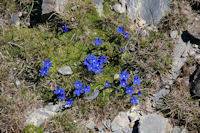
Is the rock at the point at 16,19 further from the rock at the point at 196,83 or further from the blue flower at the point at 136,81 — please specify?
the rock at the point at 196,83

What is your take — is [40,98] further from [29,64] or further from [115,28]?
[115,28]

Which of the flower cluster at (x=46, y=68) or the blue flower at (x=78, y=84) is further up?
the flower cluster at (x=46, y=68)

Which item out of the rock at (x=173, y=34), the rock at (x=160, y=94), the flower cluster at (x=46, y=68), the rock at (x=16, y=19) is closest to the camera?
the flower cluster at (x=46, y=68)

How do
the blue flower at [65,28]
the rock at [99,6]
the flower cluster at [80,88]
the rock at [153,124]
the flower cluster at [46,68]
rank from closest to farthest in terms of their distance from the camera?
the rock at [153,124] → the flower cluster at [80,88] → the flower cluster at [46,68] → the blue flower at [65,28] → the rock at [99,6]

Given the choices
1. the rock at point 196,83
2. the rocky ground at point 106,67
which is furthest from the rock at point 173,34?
the rock at point 196,83

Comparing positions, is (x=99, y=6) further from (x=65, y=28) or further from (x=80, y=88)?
(x=80, y=88)

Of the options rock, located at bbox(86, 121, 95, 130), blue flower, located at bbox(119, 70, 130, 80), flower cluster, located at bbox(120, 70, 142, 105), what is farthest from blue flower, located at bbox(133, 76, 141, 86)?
rock, located at bbox(86, 121, 95, 130)

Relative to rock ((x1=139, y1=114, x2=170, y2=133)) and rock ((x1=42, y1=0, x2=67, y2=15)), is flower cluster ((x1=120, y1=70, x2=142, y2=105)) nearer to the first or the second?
rock ((x1=139, y1=114, x2=170, y2=133))
